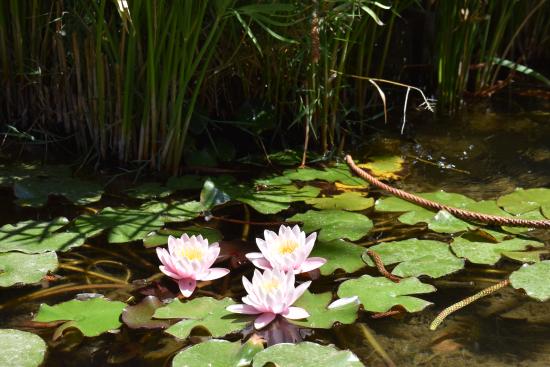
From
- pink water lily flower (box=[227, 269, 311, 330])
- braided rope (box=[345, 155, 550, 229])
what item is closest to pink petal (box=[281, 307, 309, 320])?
pink water lily flower (box=[227, 269, 311, 330])

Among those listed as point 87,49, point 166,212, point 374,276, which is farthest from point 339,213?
point 87,49

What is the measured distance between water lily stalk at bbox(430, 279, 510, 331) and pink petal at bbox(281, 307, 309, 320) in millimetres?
249

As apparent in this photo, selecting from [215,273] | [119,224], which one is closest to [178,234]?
[119,224]

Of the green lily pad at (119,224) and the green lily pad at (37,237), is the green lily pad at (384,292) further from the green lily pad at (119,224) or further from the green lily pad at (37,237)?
the green lily pad at (37,237)

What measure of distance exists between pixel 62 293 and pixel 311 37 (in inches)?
39.8

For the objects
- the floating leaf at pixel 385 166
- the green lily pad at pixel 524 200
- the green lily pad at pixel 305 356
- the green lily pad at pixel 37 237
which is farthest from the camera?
the floating leaf at pixel 385 166

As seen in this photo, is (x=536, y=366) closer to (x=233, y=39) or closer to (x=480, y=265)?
(x=480, y=265)

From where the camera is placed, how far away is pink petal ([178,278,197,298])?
1536 mm

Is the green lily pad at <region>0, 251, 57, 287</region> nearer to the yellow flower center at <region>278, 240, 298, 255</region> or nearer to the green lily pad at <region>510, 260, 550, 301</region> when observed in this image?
the yellow flower center at <region>278, 240, 298, 255</region>

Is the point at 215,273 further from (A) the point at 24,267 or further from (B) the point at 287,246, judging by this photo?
(A) the point at 24,267

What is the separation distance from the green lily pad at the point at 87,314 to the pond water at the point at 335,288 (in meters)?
0.02

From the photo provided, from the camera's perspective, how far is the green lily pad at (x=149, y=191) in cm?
208

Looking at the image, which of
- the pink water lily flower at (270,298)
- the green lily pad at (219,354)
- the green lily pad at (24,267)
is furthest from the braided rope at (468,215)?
the green lily pad at (24,267)

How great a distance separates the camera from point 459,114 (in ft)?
9.64
